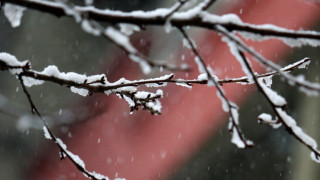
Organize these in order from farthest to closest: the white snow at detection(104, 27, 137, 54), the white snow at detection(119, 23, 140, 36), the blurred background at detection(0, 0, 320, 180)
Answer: the blurred background at detection(0, 0, 320, 180)
the white snow at detection(119, 23, 140, 36)
the white snow at detection(104, 27, 137, 54)

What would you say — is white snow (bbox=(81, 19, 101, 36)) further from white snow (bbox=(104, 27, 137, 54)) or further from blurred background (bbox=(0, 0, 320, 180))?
blurred background (bbox=(0, 0, 320, 180))

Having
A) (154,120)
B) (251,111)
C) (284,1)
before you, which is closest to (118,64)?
(154,120)

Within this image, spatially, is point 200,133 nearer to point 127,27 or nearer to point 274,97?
point 274,97

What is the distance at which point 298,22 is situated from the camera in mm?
6836

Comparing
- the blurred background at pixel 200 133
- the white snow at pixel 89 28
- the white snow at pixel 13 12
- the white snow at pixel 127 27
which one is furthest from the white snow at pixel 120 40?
the blurred background at pixel 200 133

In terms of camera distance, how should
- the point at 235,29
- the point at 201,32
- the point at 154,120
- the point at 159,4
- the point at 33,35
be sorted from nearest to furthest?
the point at 235,29 < the point at 154,120 < the point at 201,32 < the point at 159,4 < the point at 33,35

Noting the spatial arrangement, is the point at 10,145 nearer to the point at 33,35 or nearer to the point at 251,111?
the point at 33,35

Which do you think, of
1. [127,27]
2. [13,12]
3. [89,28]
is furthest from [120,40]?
[13,12]

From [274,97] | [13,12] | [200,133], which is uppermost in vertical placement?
[13,12]

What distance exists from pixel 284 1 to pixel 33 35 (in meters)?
5.53

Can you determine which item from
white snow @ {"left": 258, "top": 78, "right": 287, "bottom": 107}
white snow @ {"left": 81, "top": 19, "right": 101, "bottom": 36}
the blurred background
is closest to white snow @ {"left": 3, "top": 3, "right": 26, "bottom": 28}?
white snow @ {"left": 81, "top": 19, "right": 101, "bottom": 36}

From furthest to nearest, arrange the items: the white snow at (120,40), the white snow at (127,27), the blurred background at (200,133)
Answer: the blurred background at (200,133) → the white snow at (127,27) → the white snow at (120,40)

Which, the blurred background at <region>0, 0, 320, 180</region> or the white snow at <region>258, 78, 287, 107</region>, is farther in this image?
the blurred background at <region>0, 0, 320, 180</region>

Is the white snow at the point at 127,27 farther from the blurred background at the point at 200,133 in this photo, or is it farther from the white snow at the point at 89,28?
the blurred background at the point at 200,133
